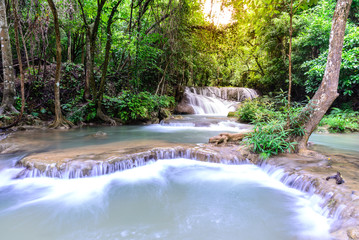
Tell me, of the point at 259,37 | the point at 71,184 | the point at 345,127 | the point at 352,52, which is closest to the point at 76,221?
the point at 71,184

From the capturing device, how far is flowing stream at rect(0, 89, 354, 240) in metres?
2.13

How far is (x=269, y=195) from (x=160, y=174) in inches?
78.0

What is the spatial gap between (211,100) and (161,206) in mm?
13614

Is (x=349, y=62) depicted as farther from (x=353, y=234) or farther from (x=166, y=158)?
(x=353, y=234)

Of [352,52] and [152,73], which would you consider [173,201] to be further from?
[152,73]

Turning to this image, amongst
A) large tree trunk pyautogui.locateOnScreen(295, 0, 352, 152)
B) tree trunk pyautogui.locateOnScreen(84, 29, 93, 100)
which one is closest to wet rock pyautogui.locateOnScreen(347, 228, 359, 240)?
large tree trunk pyautogui.locateOnScreen(295, 0, 352, 152)

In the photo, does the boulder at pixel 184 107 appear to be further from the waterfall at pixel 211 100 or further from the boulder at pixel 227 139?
the boulder at pixel 227 139

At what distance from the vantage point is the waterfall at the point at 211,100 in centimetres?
1483

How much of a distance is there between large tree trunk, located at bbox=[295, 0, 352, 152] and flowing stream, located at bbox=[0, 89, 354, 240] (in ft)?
4.60

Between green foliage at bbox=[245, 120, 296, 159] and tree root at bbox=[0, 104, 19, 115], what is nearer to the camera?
green foliage at bbox=[245, 120, 296, 159]

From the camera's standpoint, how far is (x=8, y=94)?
22.2 feet

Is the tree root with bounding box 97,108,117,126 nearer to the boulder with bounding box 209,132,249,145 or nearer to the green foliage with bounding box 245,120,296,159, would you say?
the boulder with bounding box 209,132,249,145

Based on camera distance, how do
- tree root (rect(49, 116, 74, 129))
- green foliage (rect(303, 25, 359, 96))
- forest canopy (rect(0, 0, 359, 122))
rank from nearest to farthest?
tree root (rect(49, 116, 74, 129)) → forest canopy (rect(0, 0, 359, 122)) → green foliage (rect(303, 25, 359, 96))

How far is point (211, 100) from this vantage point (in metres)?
15.7
